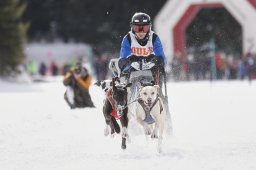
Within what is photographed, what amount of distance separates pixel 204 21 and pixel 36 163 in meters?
43.2

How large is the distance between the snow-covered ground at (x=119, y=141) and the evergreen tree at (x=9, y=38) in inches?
783

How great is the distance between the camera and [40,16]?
2474 inches

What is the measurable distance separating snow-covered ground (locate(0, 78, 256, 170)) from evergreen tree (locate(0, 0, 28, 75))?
1988cm

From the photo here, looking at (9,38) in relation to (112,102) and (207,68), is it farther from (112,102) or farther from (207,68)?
(112,102)

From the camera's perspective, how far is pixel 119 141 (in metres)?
12.4

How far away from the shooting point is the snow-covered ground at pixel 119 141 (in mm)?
9898

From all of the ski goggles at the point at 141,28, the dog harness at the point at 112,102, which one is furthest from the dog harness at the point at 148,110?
the ski goggles at the point at 141,28

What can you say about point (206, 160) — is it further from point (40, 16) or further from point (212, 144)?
point (40, 16)

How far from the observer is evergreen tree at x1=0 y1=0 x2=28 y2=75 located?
39844mm

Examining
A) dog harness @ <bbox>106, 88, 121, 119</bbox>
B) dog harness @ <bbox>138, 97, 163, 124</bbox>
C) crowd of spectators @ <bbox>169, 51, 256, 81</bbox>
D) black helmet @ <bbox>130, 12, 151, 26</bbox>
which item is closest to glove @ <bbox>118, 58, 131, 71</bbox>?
dog harness @ <bbox>106, 88, 121, 119</bbox>

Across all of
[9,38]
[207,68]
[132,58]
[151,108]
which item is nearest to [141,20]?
[132,58]

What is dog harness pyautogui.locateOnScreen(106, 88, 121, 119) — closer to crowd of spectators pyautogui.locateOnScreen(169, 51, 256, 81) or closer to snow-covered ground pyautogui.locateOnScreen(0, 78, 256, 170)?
snow-covered ground pyautogui.locateOnScreen(0, 78, 256, 170)

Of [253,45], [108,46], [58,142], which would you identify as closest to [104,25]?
[108,46]

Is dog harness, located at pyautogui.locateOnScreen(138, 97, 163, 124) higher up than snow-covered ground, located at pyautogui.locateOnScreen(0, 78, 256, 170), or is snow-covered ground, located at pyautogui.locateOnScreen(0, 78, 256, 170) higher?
dog harness, located at pyautogui.locateOnScreen(138, 97, 163, 124)
